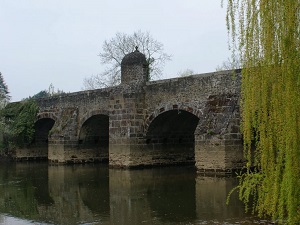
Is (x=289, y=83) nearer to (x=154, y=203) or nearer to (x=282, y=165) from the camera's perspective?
(x=282, y=165)

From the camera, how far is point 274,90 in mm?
4703

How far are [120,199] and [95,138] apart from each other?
11730 millimetres

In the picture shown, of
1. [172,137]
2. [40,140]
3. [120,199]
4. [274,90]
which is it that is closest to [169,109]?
[172,137]

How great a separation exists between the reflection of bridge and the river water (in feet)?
3.68

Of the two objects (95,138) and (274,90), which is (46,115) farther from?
(274,90)

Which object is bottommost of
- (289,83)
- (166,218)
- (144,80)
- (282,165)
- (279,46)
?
(166,218)

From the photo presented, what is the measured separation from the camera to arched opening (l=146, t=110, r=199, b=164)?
18.3 metres

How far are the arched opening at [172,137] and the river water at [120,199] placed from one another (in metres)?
1.73

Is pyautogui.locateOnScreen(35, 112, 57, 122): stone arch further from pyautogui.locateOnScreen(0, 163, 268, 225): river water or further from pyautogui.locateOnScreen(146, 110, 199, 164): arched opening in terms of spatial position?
pyautogui.locateOnScreen(146, 110, 199, 164): arched opening

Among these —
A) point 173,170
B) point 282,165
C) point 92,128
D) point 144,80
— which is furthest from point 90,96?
point 282,165

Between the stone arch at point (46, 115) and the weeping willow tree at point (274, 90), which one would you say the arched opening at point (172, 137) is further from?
the weeping willow tree at point (274, 90)

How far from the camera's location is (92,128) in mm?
22062

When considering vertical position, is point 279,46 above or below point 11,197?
above

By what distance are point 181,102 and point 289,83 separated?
12.2 m
